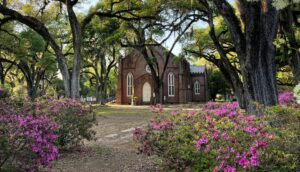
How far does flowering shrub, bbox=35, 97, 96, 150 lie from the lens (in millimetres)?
6801

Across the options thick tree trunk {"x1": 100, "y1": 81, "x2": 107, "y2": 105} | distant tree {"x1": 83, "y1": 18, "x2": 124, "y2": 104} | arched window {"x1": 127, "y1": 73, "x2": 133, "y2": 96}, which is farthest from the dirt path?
arched window {"x1": 127, "y1": 73, "x2": 133, "y2": 96}

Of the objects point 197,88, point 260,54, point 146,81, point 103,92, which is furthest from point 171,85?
point 260,54

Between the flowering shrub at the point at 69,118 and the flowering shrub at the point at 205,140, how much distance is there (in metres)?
2.16

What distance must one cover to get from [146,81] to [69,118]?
34.9m

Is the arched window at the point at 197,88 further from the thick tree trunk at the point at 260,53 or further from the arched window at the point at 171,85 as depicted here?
the thick tree trunk at the point at 260,53

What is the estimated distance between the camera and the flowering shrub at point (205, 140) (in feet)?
11.7

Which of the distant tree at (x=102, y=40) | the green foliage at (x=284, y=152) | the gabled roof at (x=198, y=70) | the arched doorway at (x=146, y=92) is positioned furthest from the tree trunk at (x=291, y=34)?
the gabled roof at (x=198, y=70)

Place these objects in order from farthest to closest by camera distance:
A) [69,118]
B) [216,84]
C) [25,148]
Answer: [216,84] < [69,118] < [25,148]

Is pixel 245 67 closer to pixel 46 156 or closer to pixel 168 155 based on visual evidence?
pixel 168 155

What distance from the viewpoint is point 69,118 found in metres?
6.91

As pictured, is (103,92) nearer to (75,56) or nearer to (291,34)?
(75,56)

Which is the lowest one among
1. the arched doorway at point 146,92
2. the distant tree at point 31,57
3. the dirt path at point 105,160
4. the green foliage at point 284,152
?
the dirt path at point 105,160

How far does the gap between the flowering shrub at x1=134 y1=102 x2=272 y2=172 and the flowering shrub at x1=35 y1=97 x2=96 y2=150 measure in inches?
85.0

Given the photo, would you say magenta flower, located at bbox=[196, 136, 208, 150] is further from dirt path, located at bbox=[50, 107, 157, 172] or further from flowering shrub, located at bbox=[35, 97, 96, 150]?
flowering shrub, located at bbox=[35, 97, 96, 150]
